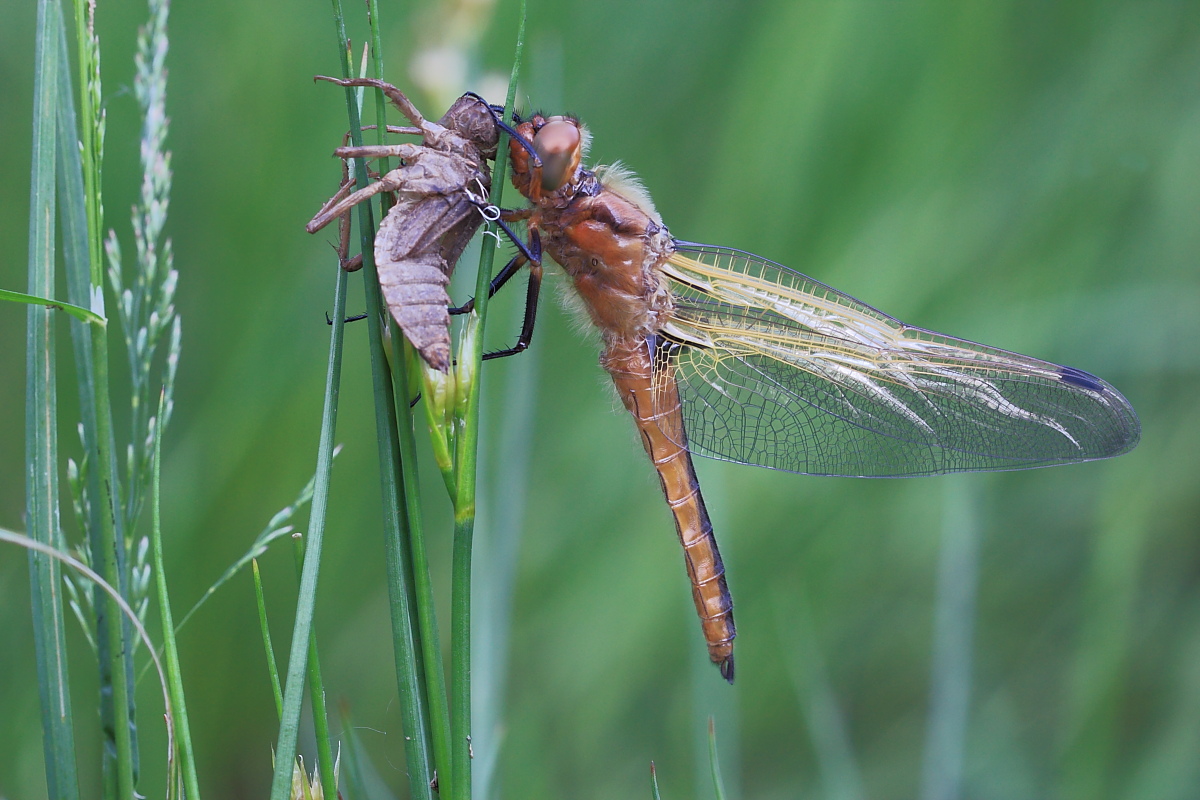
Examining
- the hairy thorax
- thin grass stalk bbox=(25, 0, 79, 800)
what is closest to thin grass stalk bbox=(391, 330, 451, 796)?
thin grass stalk bbox=(25, 0, 79, 800)

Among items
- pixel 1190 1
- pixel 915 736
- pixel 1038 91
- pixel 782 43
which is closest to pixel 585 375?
pixel 782 43

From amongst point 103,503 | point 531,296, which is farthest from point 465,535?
point 531,296

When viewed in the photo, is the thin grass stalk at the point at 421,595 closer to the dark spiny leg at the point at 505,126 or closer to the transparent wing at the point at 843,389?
the dark spiny leg at the point at 505,126

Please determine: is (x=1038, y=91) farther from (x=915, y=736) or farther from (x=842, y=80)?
(x=915, y=736)

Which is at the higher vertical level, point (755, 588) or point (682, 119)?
point (682, 119)

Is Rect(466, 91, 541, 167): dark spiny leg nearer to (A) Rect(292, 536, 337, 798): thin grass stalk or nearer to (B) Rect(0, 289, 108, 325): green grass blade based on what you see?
(B) Rect(0, 289, 108, 325): green grass blade

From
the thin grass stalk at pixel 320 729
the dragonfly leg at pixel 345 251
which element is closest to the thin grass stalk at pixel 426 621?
the thin grass stalk at pixel 320 729
